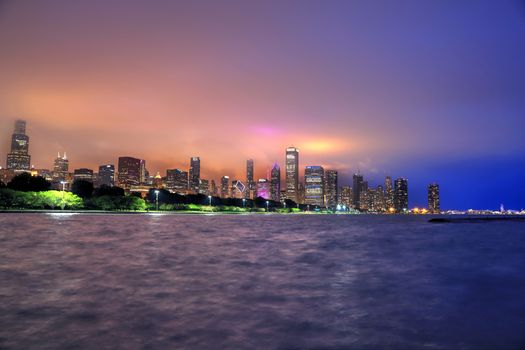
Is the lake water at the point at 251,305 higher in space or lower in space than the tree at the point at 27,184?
lower

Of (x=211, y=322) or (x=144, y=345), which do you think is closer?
(x=144, y=345)

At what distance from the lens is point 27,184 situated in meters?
184

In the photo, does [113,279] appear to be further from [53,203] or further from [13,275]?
[53,203]

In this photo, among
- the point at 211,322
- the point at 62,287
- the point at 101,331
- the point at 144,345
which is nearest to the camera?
the point at 144,345

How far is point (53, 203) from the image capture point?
582 ft

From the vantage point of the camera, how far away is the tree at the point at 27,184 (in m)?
181

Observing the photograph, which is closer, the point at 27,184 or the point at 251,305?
the point at 251,305

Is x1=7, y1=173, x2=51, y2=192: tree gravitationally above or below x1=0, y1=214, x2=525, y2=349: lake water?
above

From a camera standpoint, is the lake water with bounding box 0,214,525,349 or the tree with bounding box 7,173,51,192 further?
the tree with bounding box 7,173,51,192

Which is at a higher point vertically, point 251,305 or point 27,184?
point 27,184

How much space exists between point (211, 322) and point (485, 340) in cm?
787

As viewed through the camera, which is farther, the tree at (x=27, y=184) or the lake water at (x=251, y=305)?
the tree at (x=27, y=184)

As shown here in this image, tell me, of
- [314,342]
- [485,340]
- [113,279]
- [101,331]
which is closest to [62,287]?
[113,279]

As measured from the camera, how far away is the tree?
181000 millimetres
